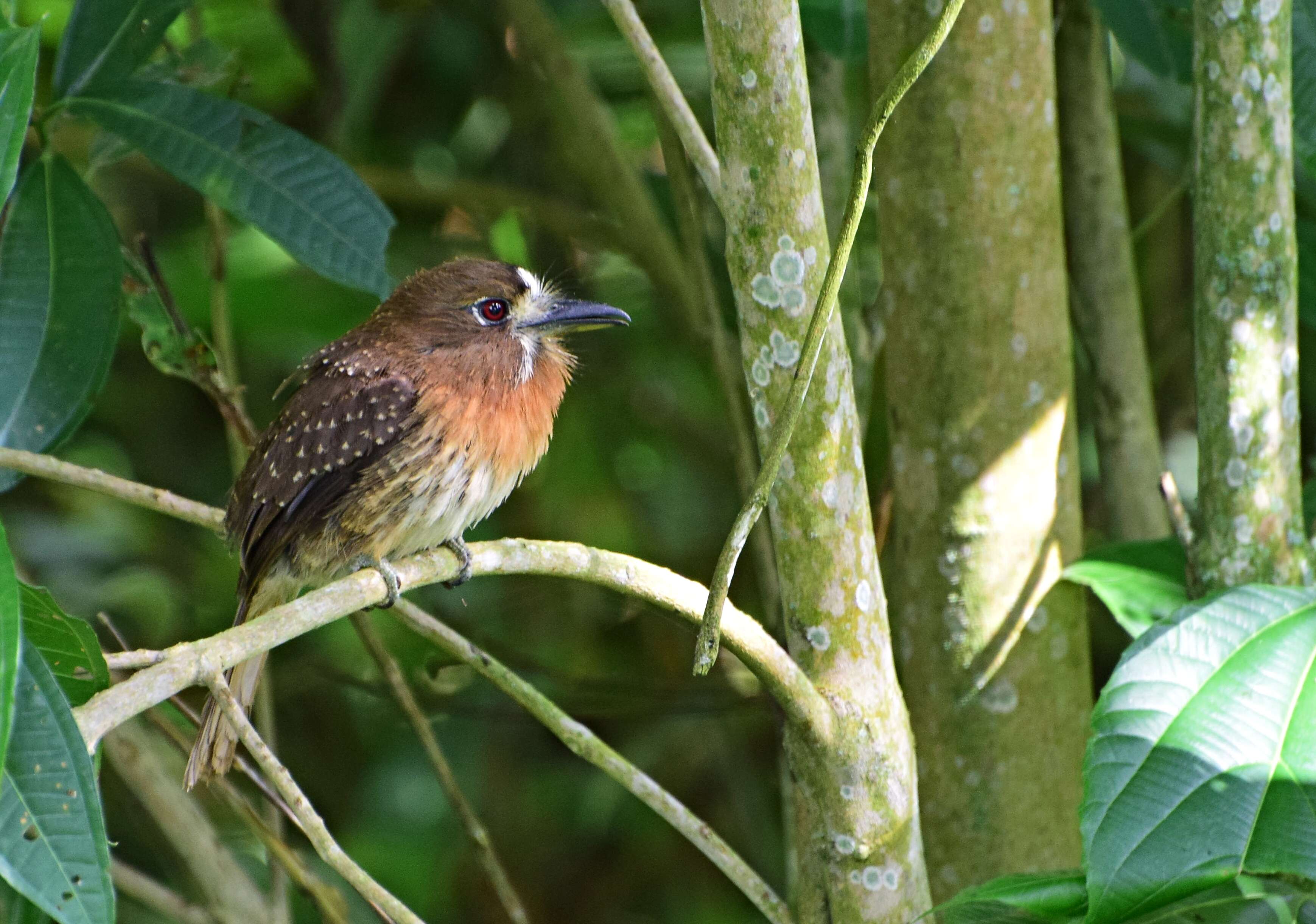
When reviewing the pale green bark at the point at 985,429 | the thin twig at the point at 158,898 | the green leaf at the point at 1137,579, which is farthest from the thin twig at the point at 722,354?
the thin twig at the point at 158,898

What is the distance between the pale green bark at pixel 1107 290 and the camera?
2277 millimetres

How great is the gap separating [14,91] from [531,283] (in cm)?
110

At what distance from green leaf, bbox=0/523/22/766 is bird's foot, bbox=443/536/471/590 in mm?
566

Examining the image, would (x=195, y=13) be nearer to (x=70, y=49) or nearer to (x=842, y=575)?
(x=70, y=49)

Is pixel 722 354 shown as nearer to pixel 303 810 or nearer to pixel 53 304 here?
pixel 53 304

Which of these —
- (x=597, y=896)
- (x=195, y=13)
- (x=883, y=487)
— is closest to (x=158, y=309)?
(x=195, y=13)

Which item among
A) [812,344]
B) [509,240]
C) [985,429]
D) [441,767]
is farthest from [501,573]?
[509,240]

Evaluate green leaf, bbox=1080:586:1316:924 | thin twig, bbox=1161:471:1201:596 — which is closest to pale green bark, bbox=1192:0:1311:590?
thin twig, bbox=1161:471:1201:596

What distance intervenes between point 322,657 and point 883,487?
1601 mm

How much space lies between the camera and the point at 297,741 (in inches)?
136

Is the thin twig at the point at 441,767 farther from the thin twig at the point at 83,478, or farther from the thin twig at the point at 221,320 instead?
the thin twig at the point at 83,478

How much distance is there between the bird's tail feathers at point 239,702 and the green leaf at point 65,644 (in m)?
0.36

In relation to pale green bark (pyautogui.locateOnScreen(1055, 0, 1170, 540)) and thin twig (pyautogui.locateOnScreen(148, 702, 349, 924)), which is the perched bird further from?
pale green bark (pyautogui.locateOnScreen(1055, 0, 1170, 540))

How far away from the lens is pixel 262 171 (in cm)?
203
